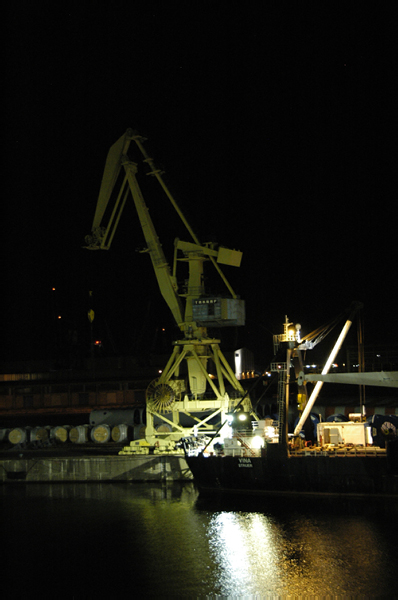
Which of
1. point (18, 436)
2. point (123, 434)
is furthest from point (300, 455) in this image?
point (18, 436)

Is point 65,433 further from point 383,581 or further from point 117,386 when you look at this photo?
point 383,581

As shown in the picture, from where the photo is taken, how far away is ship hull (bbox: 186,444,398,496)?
27219 mm

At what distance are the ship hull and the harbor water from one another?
75 cm

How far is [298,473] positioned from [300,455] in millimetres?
849

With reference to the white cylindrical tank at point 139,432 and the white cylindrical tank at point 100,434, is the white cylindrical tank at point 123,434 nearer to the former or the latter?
the white cylindrical tank at point 100,434

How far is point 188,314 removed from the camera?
35.6 metres

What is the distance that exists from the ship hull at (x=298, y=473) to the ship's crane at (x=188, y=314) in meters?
3.97

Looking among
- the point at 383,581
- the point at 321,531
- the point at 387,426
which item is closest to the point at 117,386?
the point at 387,426

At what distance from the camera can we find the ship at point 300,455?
27438 mm

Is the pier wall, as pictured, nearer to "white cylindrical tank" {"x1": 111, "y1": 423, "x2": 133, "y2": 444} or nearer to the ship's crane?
the ship's crane

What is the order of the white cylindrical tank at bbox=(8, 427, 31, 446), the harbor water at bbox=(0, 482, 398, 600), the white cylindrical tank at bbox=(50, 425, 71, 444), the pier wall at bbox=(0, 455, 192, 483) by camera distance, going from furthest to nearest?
the white cylindrical tank at bbox=(8, 427, 31, 446) < the white cylindrical tank at bbox=(50, 425, 71, 444) < the pier wall at bbox=(0, 455, 192, 483) < the harbor water at bbox=(0, 482, 398, 600)

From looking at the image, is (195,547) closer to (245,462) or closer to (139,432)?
(245,462)

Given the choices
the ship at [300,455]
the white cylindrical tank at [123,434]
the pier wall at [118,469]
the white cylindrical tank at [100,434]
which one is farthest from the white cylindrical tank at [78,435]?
the ship at [300,455]

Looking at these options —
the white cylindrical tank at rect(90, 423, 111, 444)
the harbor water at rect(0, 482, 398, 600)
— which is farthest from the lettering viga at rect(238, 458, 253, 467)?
the white cylindrical tank at rect(90, 423, 111, 444)
